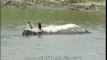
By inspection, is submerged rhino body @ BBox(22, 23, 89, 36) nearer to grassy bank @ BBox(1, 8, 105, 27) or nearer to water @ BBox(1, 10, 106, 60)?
water @ BBox(1, 10, 106, 60)

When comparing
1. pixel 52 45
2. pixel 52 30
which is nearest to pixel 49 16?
pixel 52 30

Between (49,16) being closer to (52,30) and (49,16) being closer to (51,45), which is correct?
(52,30)

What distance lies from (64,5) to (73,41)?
2132cm

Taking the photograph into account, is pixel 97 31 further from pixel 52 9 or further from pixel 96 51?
pixel 52 9

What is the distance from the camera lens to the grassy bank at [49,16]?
3033 cm

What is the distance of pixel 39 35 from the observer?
21453 mm

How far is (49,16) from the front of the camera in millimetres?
33906

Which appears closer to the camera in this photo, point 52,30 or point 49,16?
point 52,30

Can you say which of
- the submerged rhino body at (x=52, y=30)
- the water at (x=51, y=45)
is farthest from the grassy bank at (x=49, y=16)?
the water at (x=51, y=45)

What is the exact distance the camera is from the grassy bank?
1194 inches

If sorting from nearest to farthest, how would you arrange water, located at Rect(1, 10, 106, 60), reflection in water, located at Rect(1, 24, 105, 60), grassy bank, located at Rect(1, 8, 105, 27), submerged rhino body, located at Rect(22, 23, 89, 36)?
water, located at Rect(1, 10, 106, 60) → reflection in water, located at Rect(1, 24, 105, 60) → submerged rhino body, located at Rect(22, 23, 89, 36) → grassy bank, located at Rect(1, 8, 105, 27)

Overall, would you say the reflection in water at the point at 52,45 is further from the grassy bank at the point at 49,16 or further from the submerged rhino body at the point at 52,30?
the grassy bank at the point at 49,16

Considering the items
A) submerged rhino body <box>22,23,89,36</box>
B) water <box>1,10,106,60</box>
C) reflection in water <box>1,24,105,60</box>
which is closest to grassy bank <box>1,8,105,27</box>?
submerged rhino body <box>22,23,89,36</box>

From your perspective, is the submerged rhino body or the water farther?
the submerged rhino body
